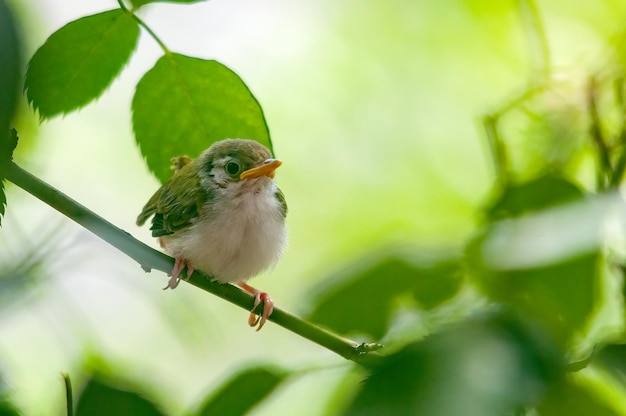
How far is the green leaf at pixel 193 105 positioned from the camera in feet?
2.06

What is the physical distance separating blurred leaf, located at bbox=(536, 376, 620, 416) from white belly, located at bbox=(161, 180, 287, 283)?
0.89 meters

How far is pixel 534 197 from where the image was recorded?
54 cm

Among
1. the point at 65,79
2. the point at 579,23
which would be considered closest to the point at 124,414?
the point at 65,79

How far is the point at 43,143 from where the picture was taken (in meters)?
0.84

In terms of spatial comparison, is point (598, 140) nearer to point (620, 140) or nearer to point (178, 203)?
point (620, 140)

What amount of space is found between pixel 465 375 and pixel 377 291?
16 cm

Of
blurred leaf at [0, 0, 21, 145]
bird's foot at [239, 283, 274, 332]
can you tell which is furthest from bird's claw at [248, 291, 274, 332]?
blurred leaf at [0, 0, 21, 145]

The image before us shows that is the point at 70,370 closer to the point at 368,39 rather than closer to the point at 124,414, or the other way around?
the point at 124,414

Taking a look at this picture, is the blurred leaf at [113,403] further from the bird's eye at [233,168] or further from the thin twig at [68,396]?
the bird's eye at [233,168]

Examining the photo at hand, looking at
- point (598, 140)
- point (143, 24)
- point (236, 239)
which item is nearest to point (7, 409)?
point (143, 24)

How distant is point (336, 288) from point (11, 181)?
0.79ft

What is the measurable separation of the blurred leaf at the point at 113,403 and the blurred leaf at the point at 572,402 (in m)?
0.20

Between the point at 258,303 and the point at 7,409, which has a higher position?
the point at 7,409


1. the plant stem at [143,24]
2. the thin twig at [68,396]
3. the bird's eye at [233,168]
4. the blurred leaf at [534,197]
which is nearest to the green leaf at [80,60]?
the plant stem at [143,24]
